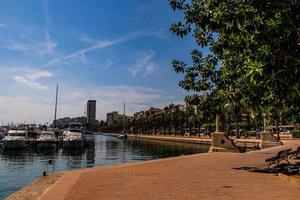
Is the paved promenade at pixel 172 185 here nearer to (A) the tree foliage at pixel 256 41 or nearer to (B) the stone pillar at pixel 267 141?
(A) the tree foliage at pixel 256 41

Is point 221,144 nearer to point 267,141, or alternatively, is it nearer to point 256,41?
point 267,141

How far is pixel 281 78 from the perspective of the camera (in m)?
7.33

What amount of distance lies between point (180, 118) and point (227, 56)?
457ft

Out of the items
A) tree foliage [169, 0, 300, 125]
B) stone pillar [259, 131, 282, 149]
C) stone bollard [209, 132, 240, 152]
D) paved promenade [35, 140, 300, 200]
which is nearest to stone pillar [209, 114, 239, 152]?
stone bollard [209, 132, 240, 152]

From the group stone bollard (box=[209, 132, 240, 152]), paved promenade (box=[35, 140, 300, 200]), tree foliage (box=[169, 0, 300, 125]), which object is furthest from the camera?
stone bollard (box=[209, 132, 240, 152])

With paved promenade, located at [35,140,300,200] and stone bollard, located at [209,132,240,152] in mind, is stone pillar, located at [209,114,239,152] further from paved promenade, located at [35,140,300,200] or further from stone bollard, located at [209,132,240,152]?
paved promenade, located at [35,140,300,200]

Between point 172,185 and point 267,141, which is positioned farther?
point 267,141

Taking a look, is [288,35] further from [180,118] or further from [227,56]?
[180,118]

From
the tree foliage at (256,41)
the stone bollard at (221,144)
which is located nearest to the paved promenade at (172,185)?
the tree foliage at (256,41)

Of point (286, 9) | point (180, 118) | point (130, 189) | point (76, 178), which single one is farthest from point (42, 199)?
point (180, 118)

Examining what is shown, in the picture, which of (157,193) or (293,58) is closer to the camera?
(293,58)

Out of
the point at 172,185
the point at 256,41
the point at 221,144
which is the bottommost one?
the point at 172,185

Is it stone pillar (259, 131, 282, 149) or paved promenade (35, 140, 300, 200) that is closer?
paved promenade (35, 140, 300, 200)

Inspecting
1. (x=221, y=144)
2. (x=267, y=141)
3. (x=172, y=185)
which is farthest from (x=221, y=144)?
(x=172, y=185)
